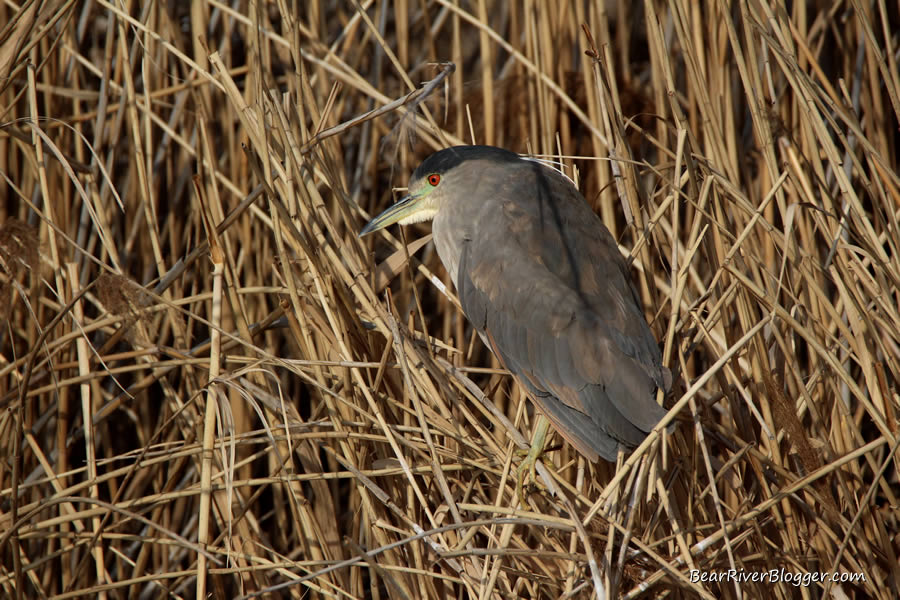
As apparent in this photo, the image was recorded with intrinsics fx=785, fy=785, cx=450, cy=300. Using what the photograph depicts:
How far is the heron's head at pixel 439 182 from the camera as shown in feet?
6.00

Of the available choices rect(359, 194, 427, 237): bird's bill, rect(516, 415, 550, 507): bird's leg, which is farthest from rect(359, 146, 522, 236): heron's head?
rect(516, 415, 550, 507): bird's leg

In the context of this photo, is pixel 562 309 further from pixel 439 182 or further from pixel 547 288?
pixel 439 182

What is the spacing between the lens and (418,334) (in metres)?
1.69

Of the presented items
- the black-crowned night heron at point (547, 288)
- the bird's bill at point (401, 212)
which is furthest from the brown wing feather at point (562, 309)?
the bird's bill at point (401, 212)

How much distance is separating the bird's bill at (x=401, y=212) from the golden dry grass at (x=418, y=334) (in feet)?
0.35

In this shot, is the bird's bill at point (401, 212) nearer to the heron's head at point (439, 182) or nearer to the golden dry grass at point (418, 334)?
the heron's head at point (439, 182)

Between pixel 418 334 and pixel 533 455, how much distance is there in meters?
0.39

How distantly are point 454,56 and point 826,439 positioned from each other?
1.30 meters

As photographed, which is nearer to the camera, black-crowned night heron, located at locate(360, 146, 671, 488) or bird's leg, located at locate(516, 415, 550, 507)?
bird's leg, located at locate(516, 415, 550, 507)

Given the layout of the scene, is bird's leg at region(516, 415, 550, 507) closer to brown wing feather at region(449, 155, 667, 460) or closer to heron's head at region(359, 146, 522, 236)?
brown wing feather at region(449, 155, 667, 460)

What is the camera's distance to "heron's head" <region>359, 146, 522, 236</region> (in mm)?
1828

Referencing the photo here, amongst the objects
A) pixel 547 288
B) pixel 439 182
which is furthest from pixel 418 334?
pixel 439 182

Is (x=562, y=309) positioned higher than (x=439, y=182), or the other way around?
(x=439, y=182)

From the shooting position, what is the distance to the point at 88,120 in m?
2.10
